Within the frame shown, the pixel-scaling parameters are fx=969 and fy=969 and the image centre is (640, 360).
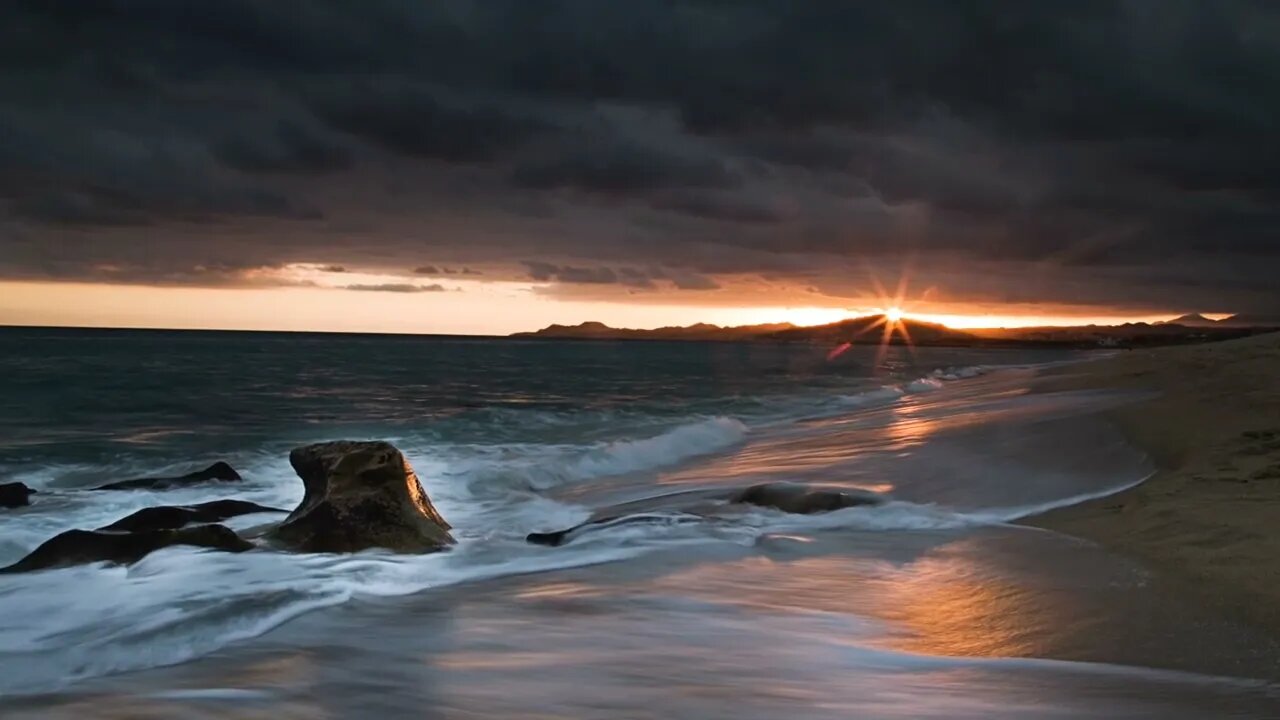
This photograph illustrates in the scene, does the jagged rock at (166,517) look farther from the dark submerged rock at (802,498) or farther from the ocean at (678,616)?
the dark submerged rock at (802,498)

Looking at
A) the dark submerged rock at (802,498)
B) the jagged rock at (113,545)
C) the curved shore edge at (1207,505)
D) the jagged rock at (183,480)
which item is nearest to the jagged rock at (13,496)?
the jagged rock at (183,480)

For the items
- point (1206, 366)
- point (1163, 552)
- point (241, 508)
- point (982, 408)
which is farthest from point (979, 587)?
point (1206, 366)

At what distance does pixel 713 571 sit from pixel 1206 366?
21.7 m

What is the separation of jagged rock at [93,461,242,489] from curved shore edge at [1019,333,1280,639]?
36.9ft

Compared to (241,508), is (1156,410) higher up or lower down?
higher up

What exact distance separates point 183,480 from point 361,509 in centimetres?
698

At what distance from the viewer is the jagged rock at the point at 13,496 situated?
11.9 m

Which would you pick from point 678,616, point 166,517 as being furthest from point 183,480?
point 678,616

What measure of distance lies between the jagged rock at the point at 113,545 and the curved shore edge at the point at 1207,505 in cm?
691

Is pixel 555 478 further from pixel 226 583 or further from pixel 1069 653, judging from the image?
pixel 1069 653

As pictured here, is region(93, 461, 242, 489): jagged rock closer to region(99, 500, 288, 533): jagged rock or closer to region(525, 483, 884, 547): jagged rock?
region(99, 500, 288, 533): jagged rock

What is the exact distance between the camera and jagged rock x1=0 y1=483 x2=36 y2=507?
39.1ft

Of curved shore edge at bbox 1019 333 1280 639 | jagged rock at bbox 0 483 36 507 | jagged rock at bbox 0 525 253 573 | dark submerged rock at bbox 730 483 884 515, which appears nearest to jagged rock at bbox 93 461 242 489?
jagged rock at bbox 0 483 36 507

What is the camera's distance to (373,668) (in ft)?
15.8
